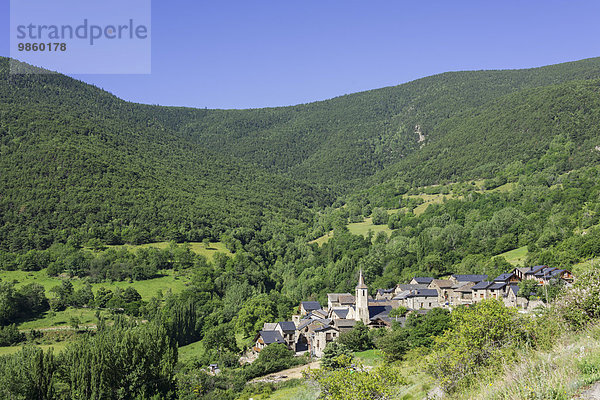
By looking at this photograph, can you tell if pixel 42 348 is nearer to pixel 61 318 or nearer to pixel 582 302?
pixel 61 318

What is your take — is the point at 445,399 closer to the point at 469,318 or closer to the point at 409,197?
the point at 469,318

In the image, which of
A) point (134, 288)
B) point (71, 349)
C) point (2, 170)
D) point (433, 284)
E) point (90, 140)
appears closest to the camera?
point (71, 349)

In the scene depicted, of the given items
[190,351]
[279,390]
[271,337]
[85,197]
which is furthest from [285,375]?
[85,197]

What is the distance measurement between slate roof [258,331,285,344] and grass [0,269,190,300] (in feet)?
138

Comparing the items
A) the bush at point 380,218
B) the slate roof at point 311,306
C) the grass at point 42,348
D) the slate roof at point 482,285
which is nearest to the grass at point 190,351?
the grass at point 42,348

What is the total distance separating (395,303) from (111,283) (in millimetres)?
62438

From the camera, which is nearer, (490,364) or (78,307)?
(490,364)

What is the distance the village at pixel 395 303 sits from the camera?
63.7 meters

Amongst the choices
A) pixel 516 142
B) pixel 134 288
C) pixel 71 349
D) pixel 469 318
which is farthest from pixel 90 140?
pixel 469 318

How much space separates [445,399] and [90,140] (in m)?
193

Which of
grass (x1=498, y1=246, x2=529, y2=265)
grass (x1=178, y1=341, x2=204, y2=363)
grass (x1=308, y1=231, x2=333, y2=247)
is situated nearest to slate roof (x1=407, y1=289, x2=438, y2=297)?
grass (x1=498, y1=246, x2=529, y2=265)

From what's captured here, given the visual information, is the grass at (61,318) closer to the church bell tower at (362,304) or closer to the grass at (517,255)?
the church bell tower at (362,304)

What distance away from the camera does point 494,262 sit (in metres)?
84.3

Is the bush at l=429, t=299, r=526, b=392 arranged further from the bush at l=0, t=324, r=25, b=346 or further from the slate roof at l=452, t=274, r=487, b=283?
the bush at l=0, t=324, r=25, b=346
